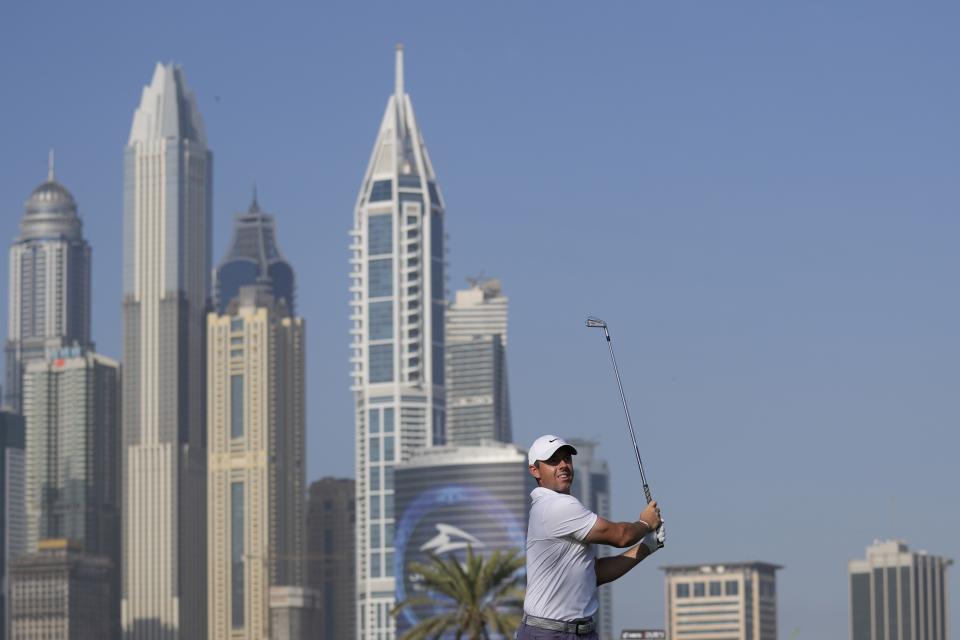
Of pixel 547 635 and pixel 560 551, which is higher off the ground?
pixel 560 551

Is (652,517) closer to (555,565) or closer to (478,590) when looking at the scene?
(555,565)

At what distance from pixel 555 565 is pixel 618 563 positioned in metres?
0.39

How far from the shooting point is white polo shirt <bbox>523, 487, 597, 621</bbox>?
11.5 meters

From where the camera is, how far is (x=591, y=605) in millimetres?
11750

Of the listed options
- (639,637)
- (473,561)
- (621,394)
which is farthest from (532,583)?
(473,561)

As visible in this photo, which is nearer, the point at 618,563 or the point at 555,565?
the point at 555,565

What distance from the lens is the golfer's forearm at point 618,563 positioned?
1157 cm

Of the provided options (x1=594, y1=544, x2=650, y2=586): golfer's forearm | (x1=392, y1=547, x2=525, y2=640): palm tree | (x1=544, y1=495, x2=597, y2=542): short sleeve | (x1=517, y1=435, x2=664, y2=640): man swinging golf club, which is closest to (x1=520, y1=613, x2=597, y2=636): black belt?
(x1=517, y1=435, x2=664, y2=640): man swinging golf club

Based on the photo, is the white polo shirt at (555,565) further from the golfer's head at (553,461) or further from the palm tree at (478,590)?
the palm tree at (478,590)

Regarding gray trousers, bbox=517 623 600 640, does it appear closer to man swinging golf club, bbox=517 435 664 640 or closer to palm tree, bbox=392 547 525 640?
man swinging golf club, bbox=517 435 664 640

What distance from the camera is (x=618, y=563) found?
11805 mm

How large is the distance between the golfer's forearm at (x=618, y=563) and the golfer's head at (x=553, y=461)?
472 mm

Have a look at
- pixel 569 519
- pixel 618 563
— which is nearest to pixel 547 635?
pixel 618 563

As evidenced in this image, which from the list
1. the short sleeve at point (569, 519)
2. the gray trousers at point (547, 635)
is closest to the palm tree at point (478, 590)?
the gray trousers at point (547, 635)
